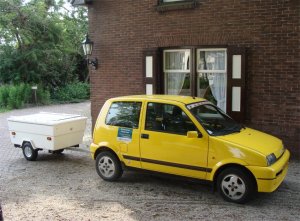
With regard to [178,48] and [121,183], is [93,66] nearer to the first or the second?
[178,48]

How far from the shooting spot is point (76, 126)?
9914 mm

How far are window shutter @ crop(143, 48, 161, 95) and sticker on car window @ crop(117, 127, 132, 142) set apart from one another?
143 inches

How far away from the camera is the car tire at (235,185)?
250 inches

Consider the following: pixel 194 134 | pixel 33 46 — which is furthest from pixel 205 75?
pixel 33 46

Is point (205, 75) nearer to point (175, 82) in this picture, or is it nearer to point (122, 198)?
point (175, 82)

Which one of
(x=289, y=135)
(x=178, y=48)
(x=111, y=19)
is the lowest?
(x=289, y=135)

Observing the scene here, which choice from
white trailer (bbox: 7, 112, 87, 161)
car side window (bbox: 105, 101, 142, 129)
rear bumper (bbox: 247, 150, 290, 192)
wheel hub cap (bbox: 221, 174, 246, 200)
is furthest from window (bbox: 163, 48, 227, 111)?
rear bumper (bbox: 247, 150, 290, 192)

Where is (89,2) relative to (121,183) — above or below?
above

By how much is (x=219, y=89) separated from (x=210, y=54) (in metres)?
0.90

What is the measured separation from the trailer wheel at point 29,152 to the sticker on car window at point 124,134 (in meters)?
3.19

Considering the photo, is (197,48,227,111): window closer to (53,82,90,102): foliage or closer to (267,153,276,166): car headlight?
(267,153,276,166): car headlight

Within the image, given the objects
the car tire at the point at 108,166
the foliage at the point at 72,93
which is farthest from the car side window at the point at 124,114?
the foliage at the point at 72,93

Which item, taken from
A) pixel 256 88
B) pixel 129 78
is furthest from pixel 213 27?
Result: pixel 129 78

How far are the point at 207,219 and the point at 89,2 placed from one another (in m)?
7.97
